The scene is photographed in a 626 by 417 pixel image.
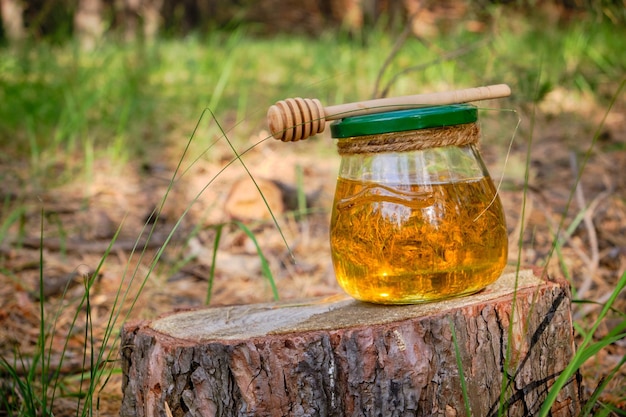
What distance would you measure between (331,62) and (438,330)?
14.0ft

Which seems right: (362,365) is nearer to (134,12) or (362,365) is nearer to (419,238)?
(419,238)

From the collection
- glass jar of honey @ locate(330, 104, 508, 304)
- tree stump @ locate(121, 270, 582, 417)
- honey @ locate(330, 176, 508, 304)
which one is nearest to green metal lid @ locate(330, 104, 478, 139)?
glass jar of honey @ locate(330, 104, 508, 304)

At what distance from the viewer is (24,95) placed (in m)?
4.15

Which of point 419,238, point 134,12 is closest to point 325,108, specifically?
point 419,238

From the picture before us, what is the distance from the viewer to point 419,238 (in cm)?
136

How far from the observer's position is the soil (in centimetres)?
227

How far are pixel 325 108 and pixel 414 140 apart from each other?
0.18 metres

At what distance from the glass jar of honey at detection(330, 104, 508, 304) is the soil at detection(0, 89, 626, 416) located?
1.75ft

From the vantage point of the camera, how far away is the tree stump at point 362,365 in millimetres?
1326

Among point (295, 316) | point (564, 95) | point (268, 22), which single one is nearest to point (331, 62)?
point (564, 95)

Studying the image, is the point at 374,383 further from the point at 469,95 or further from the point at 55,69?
the point at 55,69

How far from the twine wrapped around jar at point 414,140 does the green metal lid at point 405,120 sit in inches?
0.9

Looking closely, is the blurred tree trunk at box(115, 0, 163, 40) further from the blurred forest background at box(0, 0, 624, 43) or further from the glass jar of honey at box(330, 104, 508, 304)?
the glass jar of honey at box(330, 104, 508, 304)

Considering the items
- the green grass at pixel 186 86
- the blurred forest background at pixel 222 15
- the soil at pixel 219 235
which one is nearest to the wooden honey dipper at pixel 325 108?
the soil at pixel 219 235
